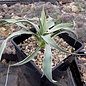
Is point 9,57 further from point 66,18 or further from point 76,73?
point 66,18

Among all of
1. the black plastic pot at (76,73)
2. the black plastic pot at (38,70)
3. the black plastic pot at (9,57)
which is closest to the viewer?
the black plastic pot at (38,70)

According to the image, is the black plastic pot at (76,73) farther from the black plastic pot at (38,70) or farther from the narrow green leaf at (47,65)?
the narrow green leaf at (47,65)

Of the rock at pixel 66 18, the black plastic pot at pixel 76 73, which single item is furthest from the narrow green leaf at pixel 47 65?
the rock at pixel 66 18

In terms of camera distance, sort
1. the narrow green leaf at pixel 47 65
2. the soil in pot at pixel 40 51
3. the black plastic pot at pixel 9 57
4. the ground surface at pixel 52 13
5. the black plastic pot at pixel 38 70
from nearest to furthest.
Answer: the narrow green leaf at pixel 47 65, the black plastic pot at pixel 38 70, the soil in pot at pixel 40 51, the black plastic pot at pixel 9 57, the ground surface at pixel 52 13

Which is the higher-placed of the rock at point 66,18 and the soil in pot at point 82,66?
the rock at point 66,18

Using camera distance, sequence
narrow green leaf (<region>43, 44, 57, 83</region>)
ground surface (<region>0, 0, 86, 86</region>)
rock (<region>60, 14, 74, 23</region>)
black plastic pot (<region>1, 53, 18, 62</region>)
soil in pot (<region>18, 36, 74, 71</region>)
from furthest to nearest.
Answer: rock (<region>60, 14, 74, 23</region>), ground surface (<region>0, 0, 86, 86</region>), black plastic pot (<region>1, 53, 18, 62</region>), soil in pot (<region>18, 36, 74, 71</region>), narrow green leaf (<region>43, 44, 57, 83</region>)

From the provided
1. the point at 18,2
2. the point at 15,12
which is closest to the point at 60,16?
the point at 15,12

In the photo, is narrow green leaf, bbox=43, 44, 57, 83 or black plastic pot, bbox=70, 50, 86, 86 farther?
black plastic pot, bbox=70, 50, 86, 86

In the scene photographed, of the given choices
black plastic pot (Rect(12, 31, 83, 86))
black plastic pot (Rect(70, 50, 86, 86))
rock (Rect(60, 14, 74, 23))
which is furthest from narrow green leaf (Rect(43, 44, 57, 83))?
rock (Rect(60, 14, 74, 23))

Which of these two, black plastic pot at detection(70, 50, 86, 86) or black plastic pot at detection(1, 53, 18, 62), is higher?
black plastic pot at detection(1, 53, 18, 62)

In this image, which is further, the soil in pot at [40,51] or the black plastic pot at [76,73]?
the black plastic pot at [76,73]

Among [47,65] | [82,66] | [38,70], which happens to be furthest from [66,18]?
[47,65]

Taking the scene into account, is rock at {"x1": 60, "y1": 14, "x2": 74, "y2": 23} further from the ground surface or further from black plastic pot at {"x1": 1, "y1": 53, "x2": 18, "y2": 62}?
black plastic pot at {"x1": 1, "y1": 53, "x2": 18, "y2": 62}
